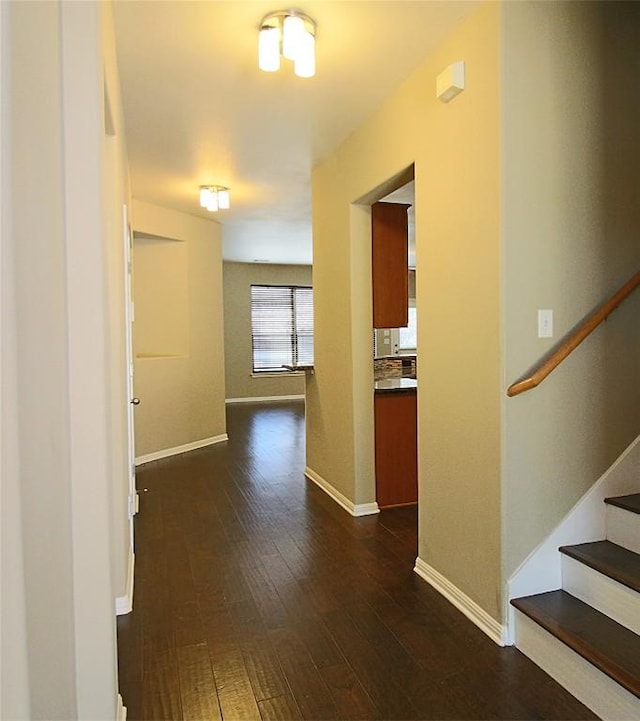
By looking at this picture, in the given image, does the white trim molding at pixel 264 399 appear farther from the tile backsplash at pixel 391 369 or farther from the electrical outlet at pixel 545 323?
the electrical outlet at pixel 545 323

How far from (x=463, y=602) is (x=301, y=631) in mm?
742

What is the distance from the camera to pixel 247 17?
2.15 metres

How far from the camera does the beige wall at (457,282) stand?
82.4 inches

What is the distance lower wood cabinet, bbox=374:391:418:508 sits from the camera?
3.72 meters

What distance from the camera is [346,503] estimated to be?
372 centimetres

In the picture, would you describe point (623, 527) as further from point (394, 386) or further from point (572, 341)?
point (394, 386)

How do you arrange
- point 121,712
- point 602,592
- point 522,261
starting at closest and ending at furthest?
point 121,712 < point 602,592 < point 522,261

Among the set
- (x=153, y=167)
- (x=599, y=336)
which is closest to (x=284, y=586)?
(x=599, y=336)

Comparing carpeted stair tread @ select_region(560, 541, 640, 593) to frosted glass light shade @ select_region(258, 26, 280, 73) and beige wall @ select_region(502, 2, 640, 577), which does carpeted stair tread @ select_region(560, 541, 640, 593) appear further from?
frosted glass light shade @ select_region(258, 26, 280, 73)

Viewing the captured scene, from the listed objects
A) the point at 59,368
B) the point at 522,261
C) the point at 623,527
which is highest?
the point at 522,261

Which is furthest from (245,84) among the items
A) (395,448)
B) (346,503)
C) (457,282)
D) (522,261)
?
(346,503)

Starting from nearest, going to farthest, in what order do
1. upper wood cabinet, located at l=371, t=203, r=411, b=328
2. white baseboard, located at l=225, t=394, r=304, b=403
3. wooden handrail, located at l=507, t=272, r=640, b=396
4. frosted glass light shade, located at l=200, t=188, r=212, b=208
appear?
wooden handrail, located at l=507, t=272, r=640, b=396
upper wood cabinet, located at l=371, t=203, r=411, b=328
frosted glass light shade, located at l=200, t=188, r=212, b=208
white baseboard, located at l=225, t=394, r=304, b=403

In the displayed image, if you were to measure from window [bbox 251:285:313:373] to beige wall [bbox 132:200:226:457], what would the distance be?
3.64m

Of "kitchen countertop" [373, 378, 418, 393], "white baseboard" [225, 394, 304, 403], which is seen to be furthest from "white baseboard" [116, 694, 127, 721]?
"white baseboard" [225, 394, 304, 403]
